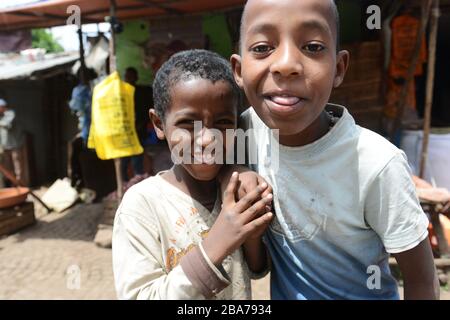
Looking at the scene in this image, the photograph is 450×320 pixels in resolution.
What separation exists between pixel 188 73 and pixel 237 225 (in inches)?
19.1

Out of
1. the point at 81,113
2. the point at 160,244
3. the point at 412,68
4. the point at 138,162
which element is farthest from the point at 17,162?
the point at 160,244

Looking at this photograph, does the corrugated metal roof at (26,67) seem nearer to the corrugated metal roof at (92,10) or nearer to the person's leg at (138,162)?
the corrugated metal roof at (92,10)

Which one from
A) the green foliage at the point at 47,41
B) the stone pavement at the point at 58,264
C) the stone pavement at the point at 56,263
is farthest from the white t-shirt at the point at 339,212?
the green foliage at the point at 47,41

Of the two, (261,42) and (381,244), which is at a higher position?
(261,42)

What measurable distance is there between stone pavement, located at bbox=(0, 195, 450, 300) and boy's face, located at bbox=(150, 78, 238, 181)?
2973 millimetres

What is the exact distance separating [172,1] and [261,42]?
4.38 meters

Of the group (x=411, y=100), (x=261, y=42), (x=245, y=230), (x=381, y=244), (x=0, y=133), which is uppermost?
(x=261, y=42)

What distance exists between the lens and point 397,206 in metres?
1.01

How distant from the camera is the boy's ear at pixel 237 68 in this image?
1.14m

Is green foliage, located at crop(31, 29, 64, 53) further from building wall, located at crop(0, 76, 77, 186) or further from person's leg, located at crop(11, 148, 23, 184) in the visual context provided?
person's leg, located at crop(11, 148, 23, 184)

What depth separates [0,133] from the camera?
8.74 meters
